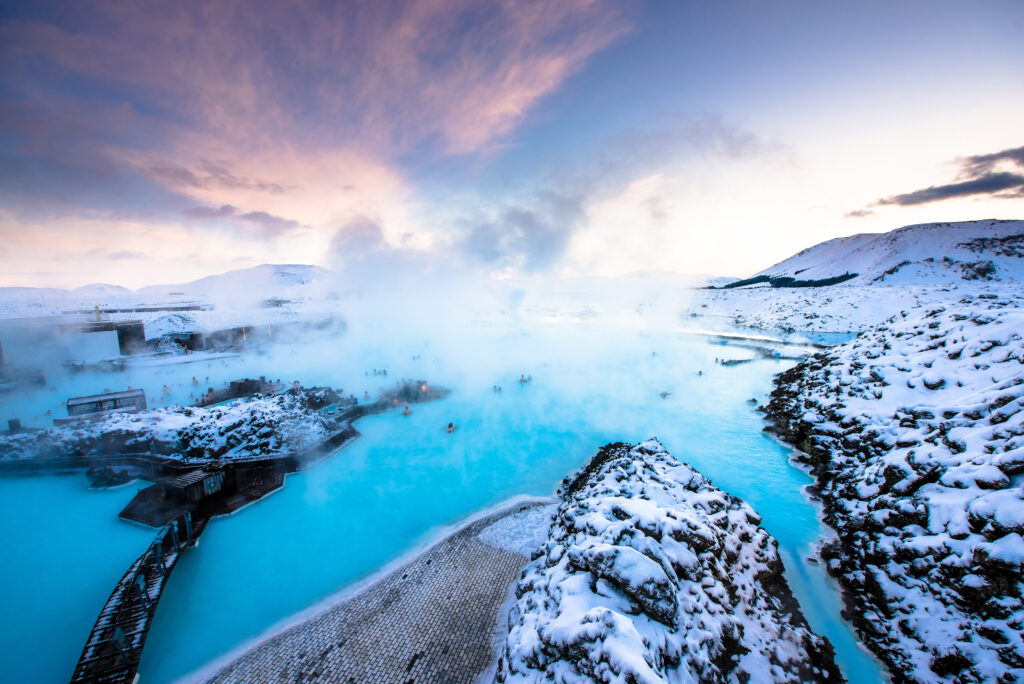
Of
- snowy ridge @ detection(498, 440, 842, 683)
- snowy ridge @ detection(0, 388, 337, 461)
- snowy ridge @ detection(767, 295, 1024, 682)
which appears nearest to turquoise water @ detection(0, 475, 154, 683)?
snowy ridge @ detection(0, 388, 337, 461)

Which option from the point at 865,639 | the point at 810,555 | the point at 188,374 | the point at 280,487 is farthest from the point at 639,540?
the point at 188,374

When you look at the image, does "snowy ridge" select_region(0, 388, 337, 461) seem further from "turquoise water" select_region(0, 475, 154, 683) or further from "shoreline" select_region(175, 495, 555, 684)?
"shoreline" select_region(175, 495, 555, 684)

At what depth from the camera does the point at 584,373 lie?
3216 cm

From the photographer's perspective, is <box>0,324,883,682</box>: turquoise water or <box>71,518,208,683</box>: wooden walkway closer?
<box>71,518,208,683</box>: wooden walkway

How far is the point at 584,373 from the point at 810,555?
22.1m

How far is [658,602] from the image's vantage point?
634 centimetres

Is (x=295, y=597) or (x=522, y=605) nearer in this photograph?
(x=522, y=605)

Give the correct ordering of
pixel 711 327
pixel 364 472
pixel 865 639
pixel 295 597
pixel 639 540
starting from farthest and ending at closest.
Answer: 1. pixel 711 327
2. pixel 364 472
3. pixel 295 597
4. pixel 865 639
5. pixel 639 540

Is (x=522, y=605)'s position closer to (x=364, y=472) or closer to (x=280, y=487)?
(x=364, y=472)

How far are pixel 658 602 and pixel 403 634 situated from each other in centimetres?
610

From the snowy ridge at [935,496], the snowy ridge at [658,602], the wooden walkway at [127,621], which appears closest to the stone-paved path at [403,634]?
the snowy ridge at [658,602]

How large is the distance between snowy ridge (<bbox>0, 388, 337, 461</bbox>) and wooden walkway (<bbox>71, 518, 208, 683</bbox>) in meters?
6.70

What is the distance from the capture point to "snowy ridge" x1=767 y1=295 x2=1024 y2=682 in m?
6.72

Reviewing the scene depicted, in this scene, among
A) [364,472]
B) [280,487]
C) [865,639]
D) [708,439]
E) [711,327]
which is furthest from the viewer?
[711,327]
